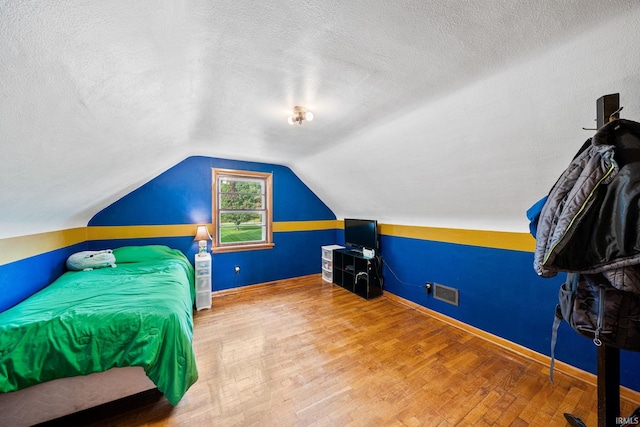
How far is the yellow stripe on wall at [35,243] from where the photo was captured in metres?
1.85

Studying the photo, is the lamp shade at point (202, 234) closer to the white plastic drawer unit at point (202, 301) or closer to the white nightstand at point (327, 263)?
the white plastic drawer unit at point (202, 301)

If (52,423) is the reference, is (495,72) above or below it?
above

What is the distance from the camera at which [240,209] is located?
4055 mm

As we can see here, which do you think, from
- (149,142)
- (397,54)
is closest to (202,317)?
(149,142)

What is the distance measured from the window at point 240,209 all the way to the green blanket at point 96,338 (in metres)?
2.03

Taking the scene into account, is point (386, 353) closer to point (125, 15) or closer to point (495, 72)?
point (495, 72)

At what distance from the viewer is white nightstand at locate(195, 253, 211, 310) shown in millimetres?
3240

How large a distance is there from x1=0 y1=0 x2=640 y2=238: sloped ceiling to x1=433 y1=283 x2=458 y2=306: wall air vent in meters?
0.97

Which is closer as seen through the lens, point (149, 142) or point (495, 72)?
point (495, 72)

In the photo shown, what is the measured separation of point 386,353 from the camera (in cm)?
228

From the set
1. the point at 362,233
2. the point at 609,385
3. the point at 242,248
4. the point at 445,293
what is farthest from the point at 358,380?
the point at 242,248

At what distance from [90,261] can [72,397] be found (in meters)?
1.75

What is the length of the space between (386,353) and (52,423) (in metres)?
2.55

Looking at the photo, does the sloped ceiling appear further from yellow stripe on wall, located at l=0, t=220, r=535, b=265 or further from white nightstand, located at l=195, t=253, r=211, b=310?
white nightstand, located at l=195, t=253, r=211, b=310
